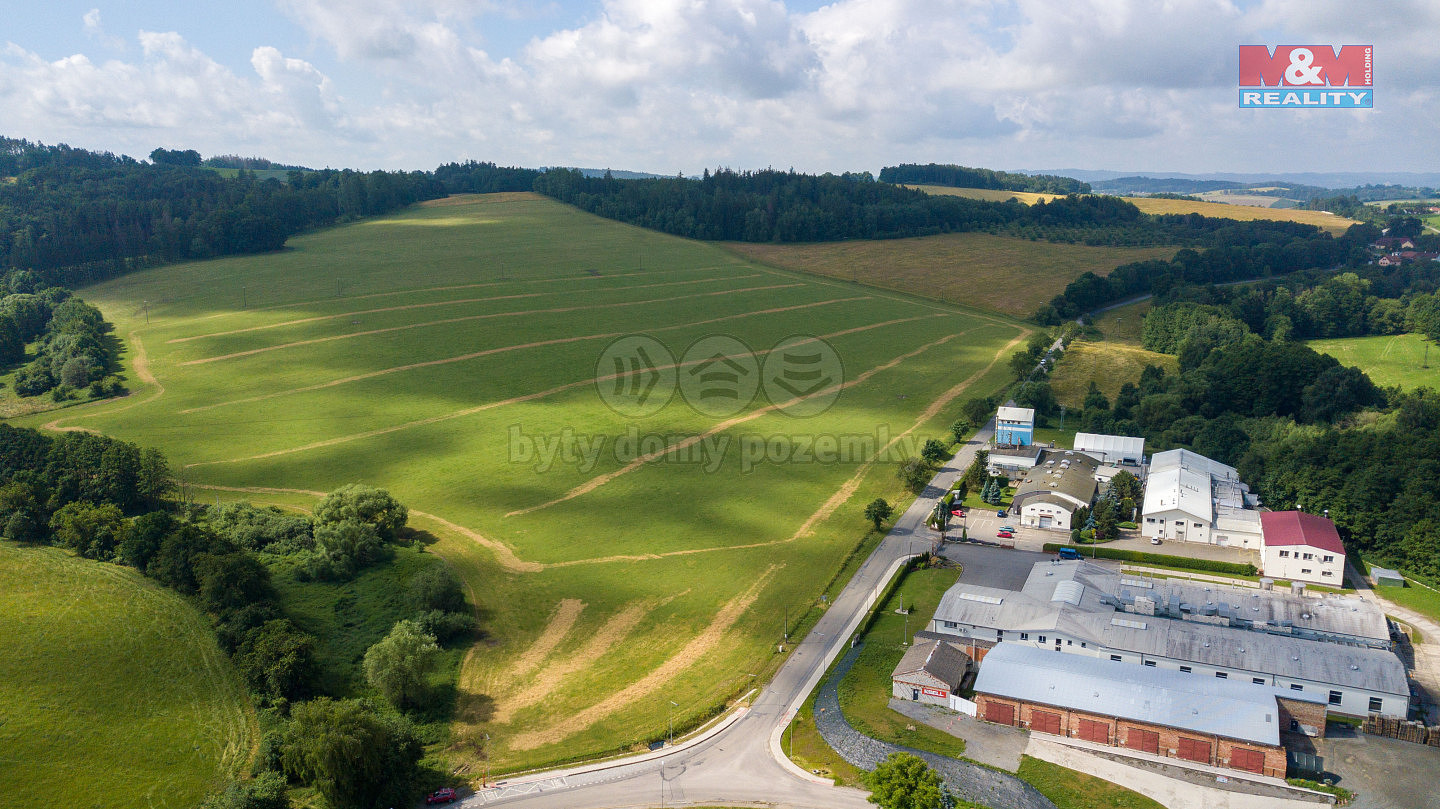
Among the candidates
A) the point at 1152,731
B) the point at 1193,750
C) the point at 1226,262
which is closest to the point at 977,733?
the point at 1152,731

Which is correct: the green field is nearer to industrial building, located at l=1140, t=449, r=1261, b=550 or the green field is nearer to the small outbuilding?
the small outbuilding

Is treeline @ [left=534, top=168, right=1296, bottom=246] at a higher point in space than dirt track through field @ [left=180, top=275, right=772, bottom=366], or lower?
higher

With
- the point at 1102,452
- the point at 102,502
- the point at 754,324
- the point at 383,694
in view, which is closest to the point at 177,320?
the point at 102,502

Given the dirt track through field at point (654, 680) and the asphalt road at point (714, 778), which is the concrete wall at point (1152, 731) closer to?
the asphalt road at point (714, 778)

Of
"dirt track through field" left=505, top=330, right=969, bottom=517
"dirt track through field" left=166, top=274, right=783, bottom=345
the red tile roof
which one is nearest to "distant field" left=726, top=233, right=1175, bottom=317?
"dirt track through field" left=166, top=274, right=783, bottom=345

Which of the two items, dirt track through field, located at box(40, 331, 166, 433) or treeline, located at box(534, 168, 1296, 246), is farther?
treeline, located at box(534, 168, 1296, 246)

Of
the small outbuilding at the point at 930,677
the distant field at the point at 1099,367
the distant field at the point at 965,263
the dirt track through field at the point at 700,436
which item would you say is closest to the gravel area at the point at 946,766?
the small outbuilding at the point at 930,677
